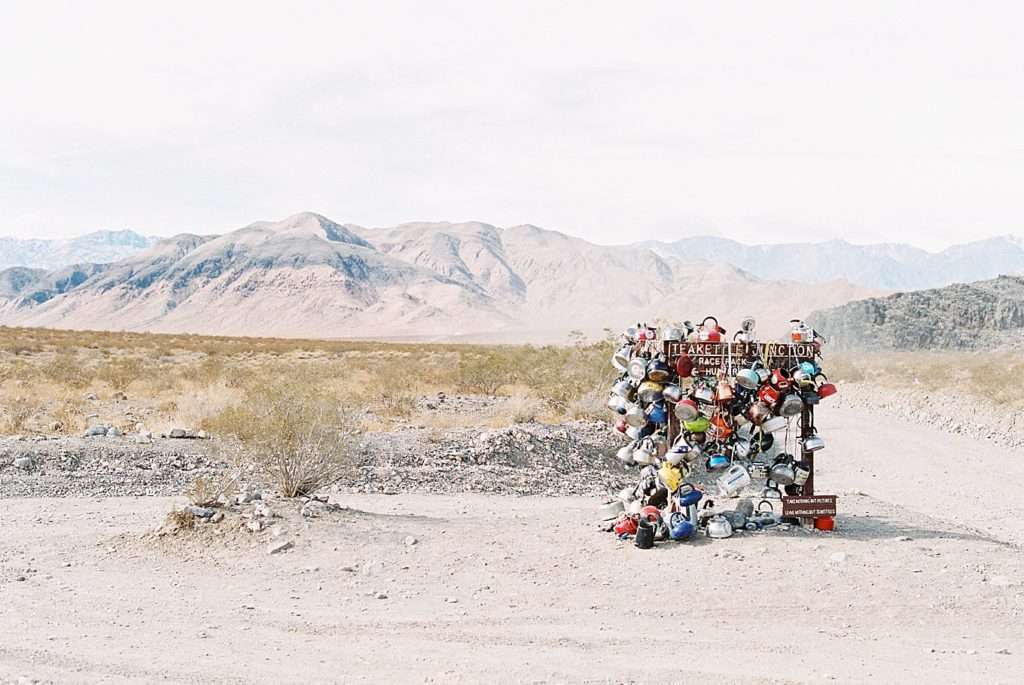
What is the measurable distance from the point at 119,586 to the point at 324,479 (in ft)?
12.6

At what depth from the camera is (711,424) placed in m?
11.5

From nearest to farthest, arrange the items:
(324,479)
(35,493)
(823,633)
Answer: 1. (823,633)
2. (324,479)
3. (35,493)

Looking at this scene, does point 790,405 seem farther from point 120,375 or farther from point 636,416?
point 120,375

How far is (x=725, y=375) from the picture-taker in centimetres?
1158

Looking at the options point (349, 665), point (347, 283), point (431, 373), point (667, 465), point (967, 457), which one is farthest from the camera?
point (347, 283)

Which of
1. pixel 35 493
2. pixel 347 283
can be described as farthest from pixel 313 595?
pixel 347 283

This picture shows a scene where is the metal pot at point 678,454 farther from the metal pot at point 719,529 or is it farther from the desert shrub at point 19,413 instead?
the desert shrub at point 19,413

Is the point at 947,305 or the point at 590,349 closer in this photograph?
the point at 590,349

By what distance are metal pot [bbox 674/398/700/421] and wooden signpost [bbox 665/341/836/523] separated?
0.29 meters

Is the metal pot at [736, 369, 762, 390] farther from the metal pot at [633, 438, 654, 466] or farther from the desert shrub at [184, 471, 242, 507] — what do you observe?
the desert shrub at [184, 471, 242, 507]

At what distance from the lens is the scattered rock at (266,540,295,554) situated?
36.0 feet

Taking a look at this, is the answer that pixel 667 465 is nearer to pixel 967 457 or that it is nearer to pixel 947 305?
pixel 967 457

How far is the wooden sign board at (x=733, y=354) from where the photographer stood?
11.7 metres

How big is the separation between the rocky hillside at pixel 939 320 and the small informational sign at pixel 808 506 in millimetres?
57068
